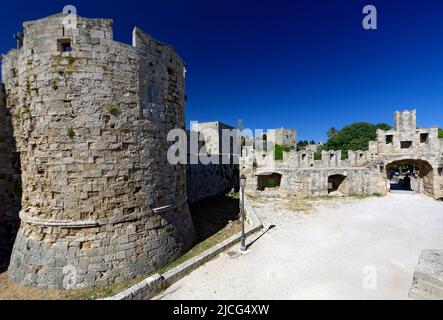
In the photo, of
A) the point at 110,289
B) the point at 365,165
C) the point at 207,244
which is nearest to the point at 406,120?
the point at 365,165

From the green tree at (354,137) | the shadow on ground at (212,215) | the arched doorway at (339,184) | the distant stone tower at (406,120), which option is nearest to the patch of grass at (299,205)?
the shadow on ground at (212,215)

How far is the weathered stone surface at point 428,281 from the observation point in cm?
314

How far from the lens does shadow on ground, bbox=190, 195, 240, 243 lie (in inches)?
387

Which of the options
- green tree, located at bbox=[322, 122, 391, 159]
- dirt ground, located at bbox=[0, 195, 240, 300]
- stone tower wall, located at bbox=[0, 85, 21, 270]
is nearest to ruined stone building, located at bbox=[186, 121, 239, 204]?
dirt ground, located at bbox=[0, 195, 240, 300]

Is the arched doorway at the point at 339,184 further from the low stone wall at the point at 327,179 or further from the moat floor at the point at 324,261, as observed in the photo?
the moat floor at the point at 324,261

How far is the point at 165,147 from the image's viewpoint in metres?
7.05

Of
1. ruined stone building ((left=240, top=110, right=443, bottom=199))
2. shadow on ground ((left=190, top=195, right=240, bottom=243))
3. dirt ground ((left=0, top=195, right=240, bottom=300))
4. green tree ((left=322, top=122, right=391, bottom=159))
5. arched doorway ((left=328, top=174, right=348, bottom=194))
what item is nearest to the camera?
dirt ground ((left=0, top=195, right=240, bottom=300))

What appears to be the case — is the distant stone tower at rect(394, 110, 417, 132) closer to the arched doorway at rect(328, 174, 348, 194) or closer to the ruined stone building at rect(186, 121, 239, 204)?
the arched doorway at rect(328, 174, 348, 194)

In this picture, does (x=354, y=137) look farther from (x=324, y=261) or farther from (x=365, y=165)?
(x=324, y=261)

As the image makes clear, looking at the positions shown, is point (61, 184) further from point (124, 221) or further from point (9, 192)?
point (9, 192)

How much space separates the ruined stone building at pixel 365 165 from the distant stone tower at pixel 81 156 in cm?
1243

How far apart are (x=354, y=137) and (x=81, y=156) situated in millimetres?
51993

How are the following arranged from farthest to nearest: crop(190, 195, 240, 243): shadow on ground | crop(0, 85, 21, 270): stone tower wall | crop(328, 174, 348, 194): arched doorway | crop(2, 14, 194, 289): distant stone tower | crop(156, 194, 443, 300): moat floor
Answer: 1. crop(328, 174, 348, 194): arched doorway
2. crop(190, 195, 240, 243): shadow on ground
3. crop(0, 85, 21, 270): stone tower wall
4. crop(2, 14, 194, 289): distant stone tower
5. crop(156, 194, 443, 300): moat floor

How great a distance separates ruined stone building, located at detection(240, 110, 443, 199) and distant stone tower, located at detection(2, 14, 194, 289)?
12430 millimetres
